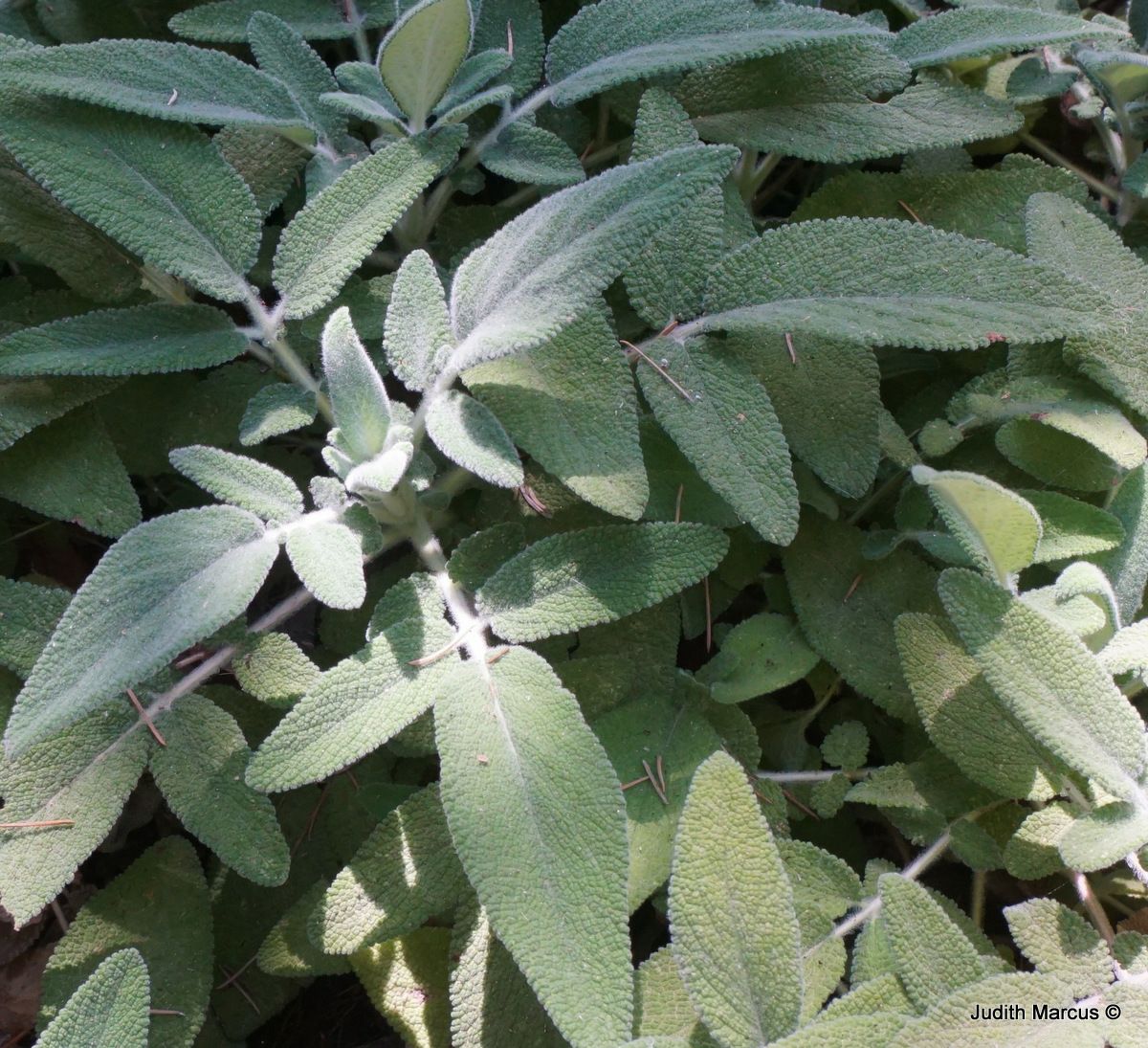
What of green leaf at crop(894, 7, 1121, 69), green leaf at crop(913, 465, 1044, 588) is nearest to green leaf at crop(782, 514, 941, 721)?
green leaf at crop(913, 465, 1044, 588)

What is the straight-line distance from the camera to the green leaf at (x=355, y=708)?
1.16m

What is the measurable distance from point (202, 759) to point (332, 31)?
1100mm

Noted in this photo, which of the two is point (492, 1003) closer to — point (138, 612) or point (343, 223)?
point (138, 612)

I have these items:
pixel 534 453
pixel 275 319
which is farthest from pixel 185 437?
pixel 534 453

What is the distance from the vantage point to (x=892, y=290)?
1.29m

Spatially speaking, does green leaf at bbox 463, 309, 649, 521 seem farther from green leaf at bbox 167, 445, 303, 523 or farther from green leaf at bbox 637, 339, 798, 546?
green leaf at bbox 167, 445, 303, 523

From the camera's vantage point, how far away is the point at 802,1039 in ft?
3.53

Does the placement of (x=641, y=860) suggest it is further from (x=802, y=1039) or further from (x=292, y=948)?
(x=292, y=948)

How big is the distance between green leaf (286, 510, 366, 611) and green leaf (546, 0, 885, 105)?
28.3 inches

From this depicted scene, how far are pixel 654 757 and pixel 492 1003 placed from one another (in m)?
0.37

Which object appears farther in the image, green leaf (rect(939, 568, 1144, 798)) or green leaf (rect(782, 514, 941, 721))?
green leaf (rect(782, 514, 941, 721))

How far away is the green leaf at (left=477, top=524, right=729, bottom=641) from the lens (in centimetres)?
126

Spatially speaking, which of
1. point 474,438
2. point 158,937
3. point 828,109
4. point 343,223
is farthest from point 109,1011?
point 828,109

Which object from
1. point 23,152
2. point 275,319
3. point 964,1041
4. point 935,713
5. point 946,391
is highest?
point 23,152
